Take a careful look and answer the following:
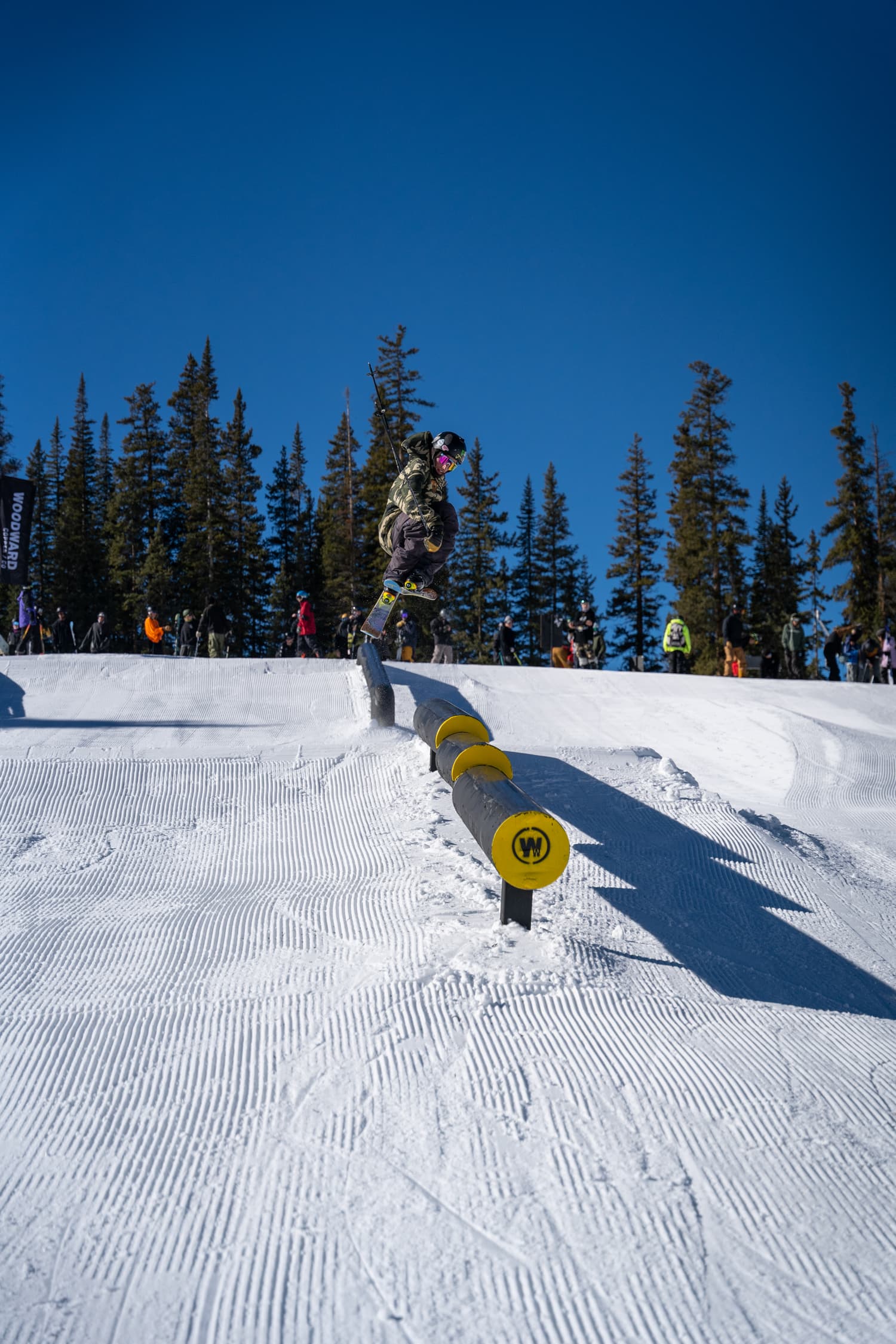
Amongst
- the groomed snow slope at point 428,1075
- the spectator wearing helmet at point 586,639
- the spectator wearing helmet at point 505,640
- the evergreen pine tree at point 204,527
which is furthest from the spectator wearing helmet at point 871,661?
the evergreen pine tree at point 204,527

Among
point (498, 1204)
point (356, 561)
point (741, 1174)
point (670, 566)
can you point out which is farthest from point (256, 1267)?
point (670, 566)

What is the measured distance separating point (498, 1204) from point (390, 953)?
1.45 metres

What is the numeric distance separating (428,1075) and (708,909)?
232cm

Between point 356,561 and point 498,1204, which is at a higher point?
point 356,561

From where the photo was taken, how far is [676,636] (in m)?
18.7

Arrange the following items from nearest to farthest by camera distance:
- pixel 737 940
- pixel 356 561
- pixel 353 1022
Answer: pixel 353 1022, pixel 737 940, pixel 356 561

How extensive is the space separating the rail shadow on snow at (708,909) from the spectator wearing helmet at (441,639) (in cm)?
1340

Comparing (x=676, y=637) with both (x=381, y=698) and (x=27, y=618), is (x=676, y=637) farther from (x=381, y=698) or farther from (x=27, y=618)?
(x=27, y=618)

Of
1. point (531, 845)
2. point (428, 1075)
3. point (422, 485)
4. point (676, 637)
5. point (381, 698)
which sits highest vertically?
point (422, 485)

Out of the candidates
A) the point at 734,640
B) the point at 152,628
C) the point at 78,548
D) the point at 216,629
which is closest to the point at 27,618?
the point at 152,628

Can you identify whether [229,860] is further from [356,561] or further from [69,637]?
[356,561]

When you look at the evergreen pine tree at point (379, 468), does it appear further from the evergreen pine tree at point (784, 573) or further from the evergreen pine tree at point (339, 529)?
the evergreen pine tree at point (784, 573)

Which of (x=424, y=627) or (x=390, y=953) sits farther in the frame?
(x=424, y=627)

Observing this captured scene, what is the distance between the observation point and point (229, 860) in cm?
495
